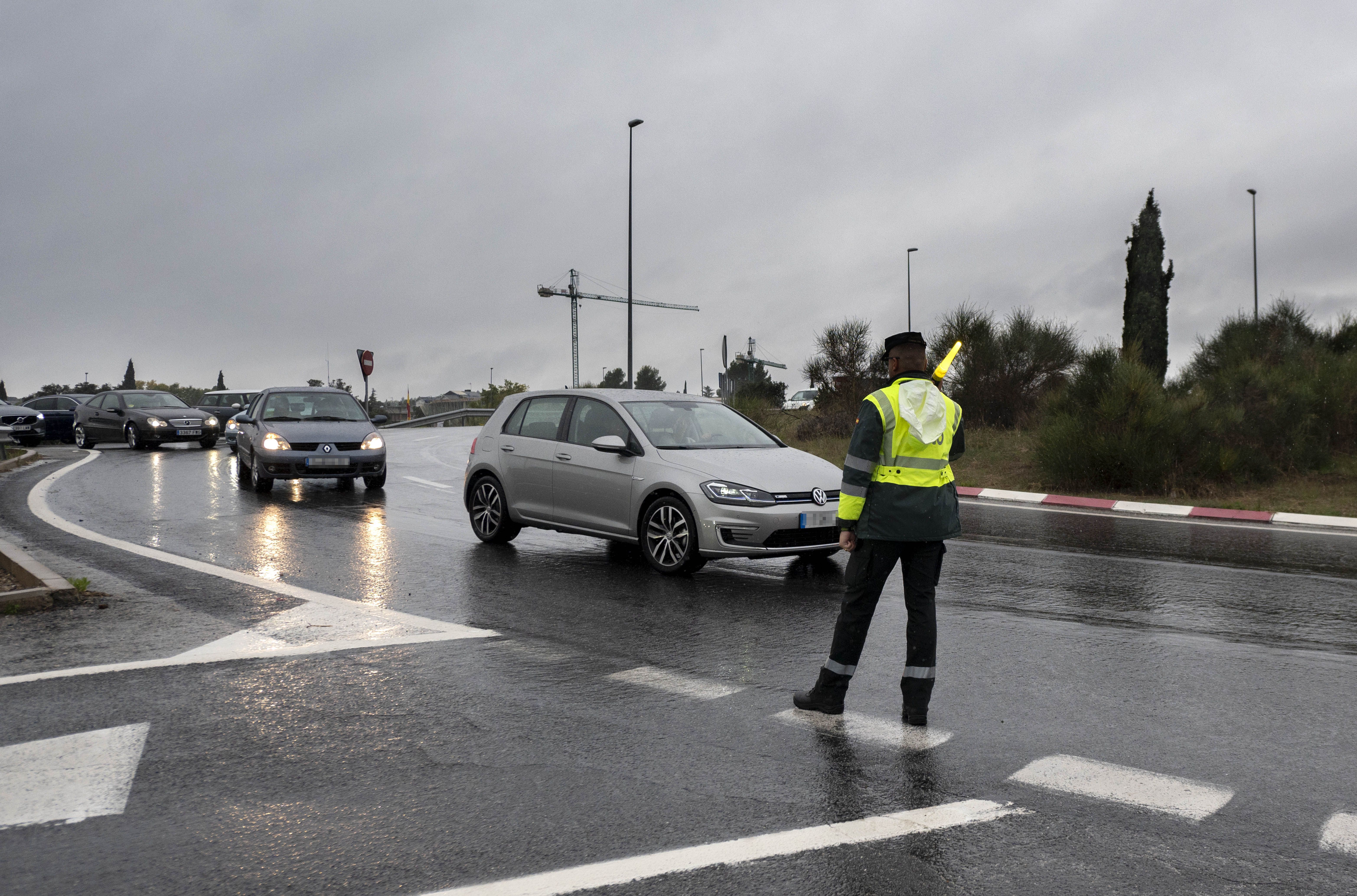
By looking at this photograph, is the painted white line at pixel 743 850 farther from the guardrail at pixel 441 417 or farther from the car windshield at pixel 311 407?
the guardrail at pixel 441 417

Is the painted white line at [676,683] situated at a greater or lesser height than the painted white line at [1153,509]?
lesser

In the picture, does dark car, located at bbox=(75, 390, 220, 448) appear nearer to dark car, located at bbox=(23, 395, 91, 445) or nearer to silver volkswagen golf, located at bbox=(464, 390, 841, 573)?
dark car, located at bbox=(23, 395, 91, 445)

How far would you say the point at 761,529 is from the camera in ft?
28.0

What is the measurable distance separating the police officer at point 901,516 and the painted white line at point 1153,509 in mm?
10172

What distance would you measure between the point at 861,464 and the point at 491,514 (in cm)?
644

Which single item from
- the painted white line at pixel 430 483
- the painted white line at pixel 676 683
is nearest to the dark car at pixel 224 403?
the painted white line at pixel 430 483

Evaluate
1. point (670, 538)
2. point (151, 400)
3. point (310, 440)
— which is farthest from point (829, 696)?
point (151, 400)

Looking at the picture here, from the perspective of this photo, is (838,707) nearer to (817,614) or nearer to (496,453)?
(817,614)

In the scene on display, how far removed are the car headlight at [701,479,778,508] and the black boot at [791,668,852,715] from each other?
3.49 metres

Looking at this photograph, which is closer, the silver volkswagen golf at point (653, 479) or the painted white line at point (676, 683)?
the painted white line at point (676, 683)

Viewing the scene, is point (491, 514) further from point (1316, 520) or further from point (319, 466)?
point (1316, 520)

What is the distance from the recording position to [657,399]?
10273 millimetres

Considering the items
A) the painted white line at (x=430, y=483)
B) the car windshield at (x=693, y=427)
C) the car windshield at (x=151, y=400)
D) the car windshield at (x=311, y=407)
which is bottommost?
the painted white line at (x=430, y=483)

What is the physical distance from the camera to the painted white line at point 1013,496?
A: 15.6m
